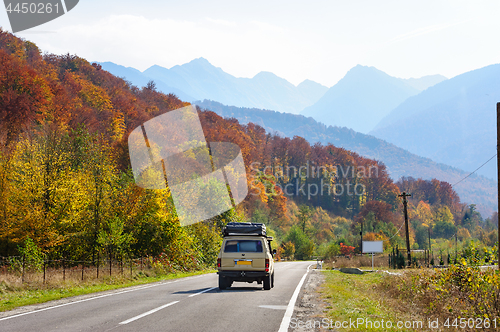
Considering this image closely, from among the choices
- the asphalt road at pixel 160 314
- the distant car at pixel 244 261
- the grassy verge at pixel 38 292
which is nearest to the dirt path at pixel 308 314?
the asphalt road at pixel 160 314

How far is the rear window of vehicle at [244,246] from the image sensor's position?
1833cm

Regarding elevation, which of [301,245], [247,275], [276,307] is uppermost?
[276,307]

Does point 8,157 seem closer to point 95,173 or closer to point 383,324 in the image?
point 95,173

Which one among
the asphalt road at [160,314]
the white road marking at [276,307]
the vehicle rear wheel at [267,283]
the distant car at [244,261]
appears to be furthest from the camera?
the vehicle rear wheel at [267,283]

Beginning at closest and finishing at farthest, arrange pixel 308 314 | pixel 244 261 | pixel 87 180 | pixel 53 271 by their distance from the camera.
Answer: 1. pixel 308 314
2. pixel 244 261
3. pixel 53 271
4. pixel 87 180

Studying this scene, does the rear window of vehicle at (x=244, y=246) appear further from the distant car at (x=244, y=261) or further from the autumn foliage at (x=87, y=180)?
the autumn foliage at (x=87, y=180)

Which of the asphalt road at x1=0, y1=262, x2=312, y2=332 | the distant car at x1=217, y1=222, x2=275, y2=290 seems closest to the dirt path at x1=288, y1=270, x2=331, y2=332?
the asphalt road at x1=0, y1=262, x2=312, y2=332

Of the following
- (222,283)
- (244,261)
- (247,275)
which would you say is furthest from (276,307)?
(222,283)

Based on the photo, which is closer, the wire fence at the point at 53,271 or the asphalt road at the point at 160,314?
the asphalt road at the point at 160,314

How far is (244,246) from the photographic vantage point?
1839 centimetres

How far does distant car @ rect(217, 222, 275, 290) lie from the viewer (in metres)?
17.8

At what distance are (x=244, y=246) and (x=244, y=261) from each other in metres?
0.72

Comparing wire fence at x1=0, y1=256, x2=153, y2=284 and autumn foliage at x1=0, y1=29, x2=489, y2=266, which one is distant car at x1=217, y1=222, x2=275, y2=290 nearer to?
wire fence at x1=0, y1=256, x2=153, y2=284

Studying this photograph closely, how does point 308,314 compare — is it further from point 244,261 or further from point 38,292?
point 38,292
